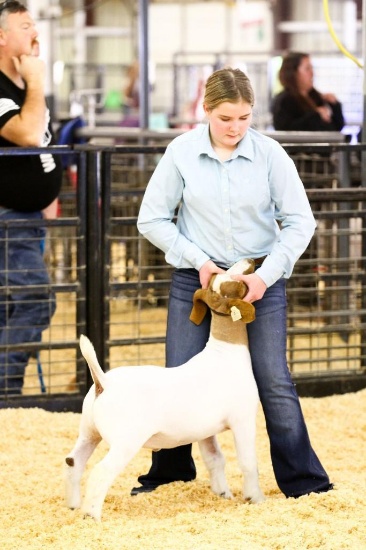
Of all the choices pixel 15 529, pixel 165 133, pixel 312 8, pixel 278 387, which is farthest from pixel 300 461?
pixel 312 8

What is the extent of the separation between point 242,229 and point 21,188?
6.87 feet

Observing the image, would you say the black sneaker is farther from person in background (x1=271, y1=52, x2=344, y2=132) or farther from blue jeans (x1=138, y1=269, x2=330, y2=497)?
person in background (x1=271, y1=52, x2=344, y2=132)

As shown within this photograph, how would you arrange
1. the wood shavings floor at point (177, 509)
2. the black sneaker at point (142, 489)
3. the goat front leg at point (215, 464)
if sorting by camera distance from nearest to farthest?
1. the wood shavings floor at point (177, 509)
2. the goat front leg at point (215, 464)
3. the black sneaker at point (142, 489)

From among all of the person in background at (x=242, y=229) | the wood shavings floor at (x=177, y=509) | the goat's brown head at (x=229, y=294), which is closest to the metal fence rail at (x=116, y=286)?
the wood shavings floor at (x=177, y=509)

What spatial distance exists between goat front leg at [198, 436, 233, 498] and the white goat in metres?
0.05

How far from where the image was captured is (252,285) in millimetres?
Result: 3832

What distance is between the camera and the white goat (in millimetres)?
3719

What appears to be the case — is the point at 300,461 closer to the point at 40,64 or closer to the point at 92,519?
the point at 92,519

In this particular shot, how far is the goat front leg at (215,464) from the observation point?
13.5ft

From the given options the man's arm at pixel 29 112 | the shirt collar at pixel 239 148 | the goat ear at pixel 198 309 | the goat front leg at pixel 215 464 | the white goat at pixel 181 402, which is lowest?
the goat front leg at pixel 215 464

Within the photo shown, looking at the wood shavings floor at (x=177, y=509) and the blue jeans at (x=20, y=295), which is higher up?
the blue jeans at (x=20, y=295)

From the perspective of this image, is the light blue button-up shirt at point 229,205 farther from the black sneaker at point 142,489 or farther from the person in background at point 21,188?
the person in background at point 21,188

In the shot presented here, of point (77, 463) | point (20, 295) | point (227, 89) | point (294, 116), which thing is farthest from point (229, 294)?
point (294, 116)

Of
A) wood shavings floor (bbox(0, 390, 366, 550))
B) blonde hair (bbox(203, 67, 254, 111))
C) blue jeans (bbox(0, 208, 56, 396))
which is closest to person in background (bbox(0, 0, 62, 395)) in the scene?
blue jeans (bbox(0, 208, 56, 396))
